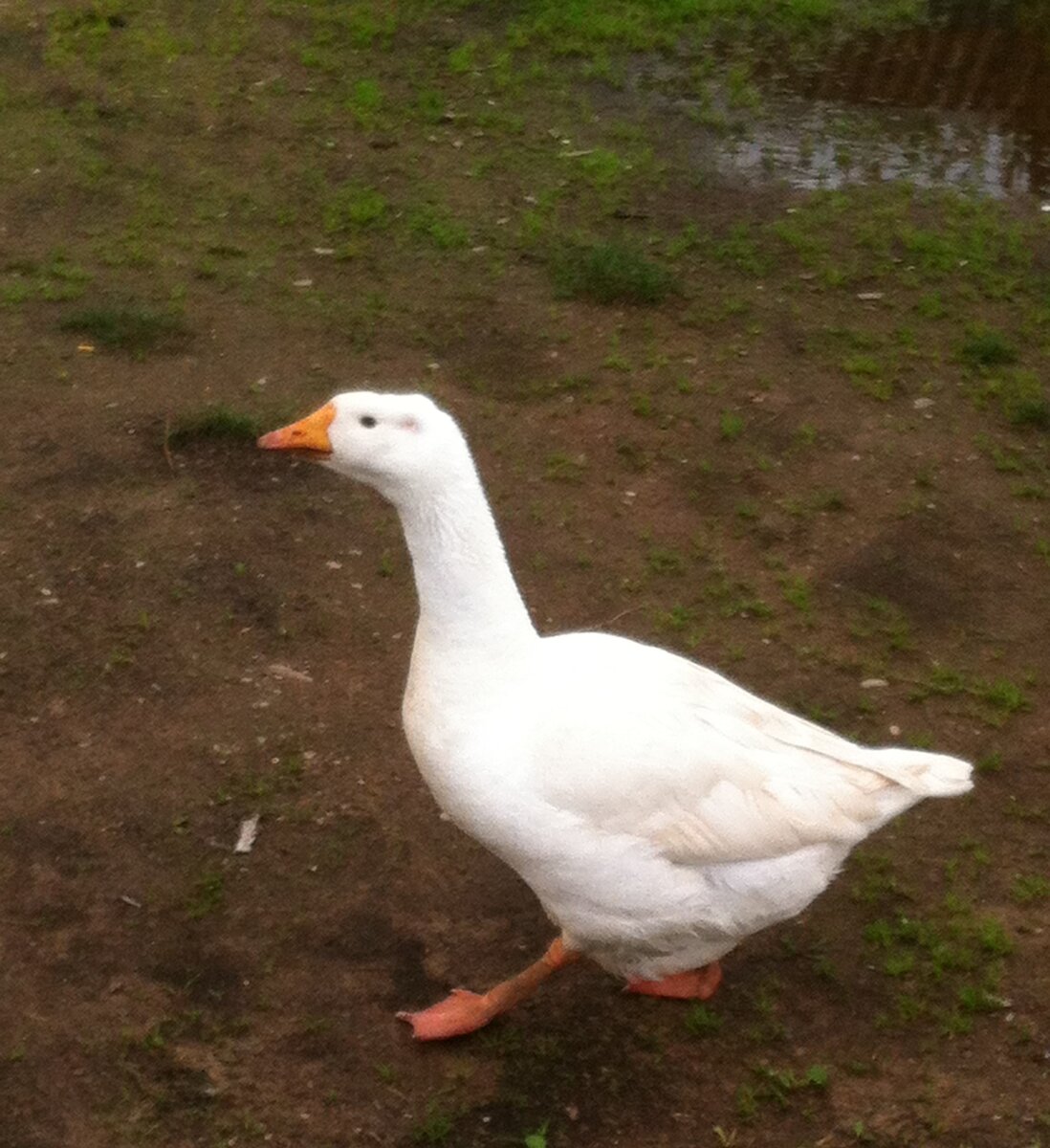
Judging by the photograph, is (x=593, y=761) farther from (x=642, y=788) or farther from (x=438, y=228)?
(x=438, y=228)

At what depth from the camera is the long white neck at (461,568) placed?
3184 mm

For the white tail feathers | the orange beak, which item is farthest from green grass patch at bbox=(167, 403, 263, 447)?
the white tail feathers

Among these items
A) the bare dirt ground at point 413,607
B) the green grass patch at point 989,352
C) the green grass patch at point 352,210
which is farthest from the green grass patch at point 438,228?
the green grass patch at point 989,352

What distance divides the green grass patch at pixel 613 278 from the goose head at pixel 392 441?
11.9 ft

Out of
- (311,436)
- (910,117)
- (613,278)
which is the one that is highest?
(311,436)

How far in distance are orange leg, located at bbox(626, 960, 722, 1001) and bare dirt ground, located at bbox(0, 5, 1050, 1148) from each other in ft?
0.27

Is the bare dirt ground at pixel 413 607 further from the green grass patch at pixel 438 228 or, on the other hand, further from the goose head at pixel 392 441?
the goose head at pixel 392 441

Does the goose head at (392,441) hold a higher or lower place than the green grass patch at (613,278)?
higher

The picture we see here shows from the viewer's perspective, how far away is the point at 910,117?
8.58 meters

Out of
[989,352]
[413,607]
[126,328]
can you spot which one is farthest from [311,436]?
[989,352]

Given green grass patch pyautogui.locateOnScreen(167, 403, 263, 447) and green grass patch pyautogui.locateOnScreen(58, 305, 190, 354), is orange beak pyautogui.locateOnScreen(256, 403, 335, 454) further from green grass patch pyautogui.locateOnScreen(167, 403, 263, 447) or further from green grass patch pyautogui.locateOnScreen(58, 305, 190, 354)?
green grass patch pyautogui.locateOnScreen(58, 305, 190, 354)

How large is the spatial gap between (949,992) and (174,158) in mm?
6006

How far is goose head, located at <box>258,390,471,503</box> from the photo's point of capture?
3148 millimetres

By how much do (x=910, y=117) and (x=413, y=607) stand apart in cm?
531
